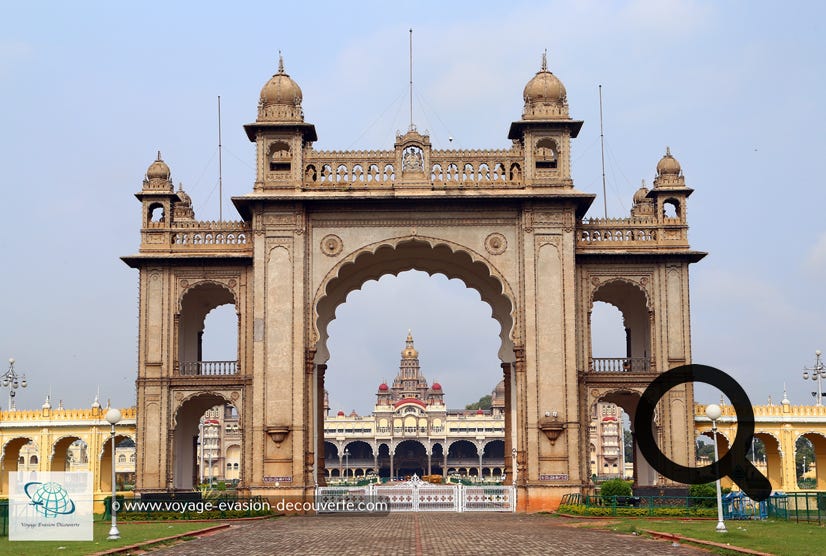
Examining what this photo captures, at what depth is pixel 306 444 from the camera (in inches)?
1503

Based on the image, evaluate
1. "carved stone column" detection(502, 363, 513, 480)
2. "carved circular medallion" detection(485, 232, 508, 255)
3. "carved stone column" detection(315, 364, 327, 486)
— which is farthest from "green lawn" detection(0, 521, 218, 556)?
"carved circular medallion" detection(485, 232, 508, 255)

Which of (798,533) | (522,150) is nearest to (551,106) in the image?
(522,150)

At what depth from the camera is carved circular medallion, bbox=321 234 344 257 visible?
39438mm

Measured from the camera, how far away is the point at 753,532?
26.0 m

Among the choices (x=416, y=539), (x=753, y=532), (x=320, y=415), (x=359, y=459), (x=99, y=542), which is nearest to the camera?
(x=99, y=542)

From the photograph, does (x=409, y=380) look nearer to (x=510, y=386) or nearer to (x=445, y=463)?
(x=445, y=463)

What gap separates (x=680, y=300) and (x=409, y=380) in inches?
5253

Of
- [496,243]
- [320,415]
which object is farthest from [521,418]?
[320,415]

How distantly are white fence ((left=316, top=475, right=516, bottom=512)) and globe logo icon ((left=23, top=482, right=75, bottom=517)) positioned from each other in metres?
10.7

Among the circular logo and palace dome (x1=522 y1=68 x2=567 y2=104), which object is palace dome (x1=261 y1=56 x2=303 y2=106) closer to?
palace dome (x1=522 y1=68 x2=567 y2=104)

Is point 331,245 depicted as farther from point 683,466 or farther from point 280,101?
point 683,466

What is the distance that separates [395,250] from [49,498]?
53.2 ft

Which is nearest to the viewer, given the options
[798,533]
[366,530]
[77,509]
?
[798,533]

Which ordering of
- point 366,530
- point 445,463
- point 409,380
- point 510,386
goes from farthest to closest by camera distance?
1. point 409,380
2. point 445,463
3. point 510,386
4. point 366,530
